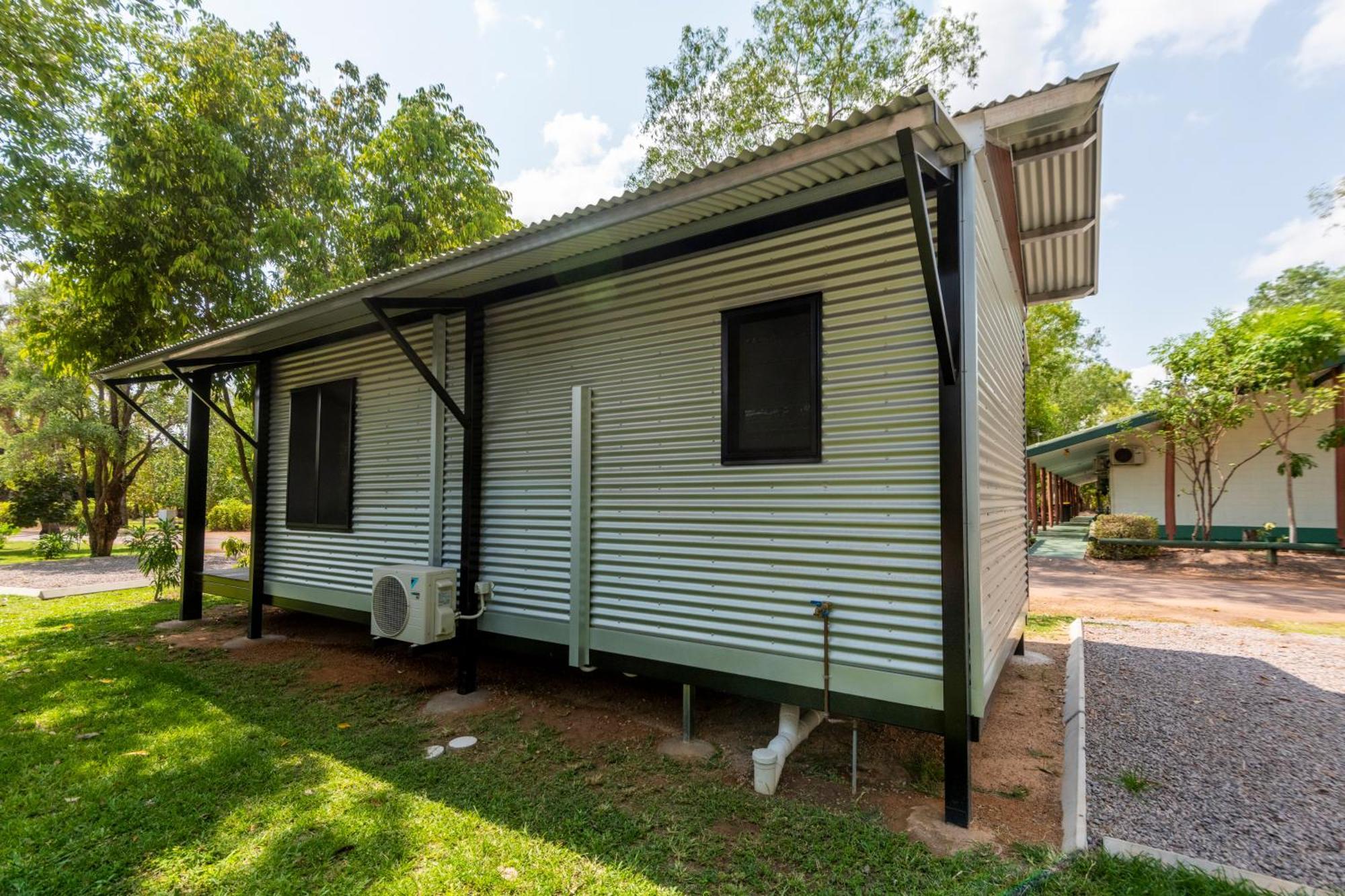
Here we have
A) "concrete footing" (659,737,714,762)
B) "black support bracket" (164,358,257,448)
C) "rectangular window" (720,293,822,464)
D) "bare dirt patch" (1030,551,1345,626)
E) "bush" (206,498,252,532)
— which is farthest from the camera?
"bush" (206,498,252,532)

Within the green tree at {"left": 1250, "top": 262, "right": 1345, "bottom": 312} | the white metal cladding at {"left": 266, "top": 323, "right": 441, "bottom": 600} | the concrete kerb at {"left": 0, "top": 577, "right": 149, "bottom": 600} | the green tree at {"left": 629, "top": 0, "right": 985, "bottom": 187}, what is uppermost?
the green tree at {"left": 629, "top": 0, "right": 985, "bottom": 187}

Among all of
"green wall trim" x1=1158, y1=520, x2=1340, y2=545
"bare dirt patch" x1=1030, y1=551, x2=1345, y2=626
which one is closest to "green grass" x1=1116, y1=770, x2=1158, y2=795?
"bare dirt patch" x1=1030, y1=551, x2=1345, y2=626

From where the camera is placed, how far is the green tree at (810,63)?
1418 centimetres

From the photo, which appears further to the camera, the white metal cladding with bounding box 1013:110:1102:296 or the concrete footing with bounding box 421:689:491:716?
the concrete footing with bounding box 421:689:491:716

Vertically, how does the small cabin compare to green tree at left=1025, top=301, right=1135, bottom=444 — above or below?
below

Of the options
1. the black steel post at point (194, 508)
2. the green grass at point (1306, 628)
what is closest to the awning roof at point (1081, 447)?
the green grass at point (1306, 628)

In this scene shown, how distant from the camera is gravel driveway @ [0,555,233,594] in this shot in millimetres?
10156

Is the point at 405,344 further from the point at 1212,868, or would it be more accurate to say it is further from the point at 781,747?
the point at 1212,868

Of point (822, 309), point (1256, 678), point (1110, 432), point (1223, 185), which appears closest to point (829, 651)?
point (822, 309)

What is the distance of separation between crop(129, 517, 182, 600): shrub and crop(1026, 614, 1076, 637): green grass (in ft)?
35.9

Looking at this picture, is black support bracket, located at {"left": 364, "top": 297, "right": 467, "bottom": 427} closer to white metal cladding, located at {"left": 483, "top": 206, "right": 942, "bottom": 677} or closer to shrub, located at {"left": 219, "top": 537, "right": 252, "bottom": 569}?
white metal cladding, located at {"left": 483, "top": 206, "right": 942, "bottom": 677}

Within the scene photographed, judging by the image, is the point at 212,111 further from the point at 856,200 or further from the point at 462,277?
the point at 856,200

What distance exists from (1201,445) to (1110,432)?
59.5 inches

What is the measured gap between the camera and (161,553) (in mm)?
8406
